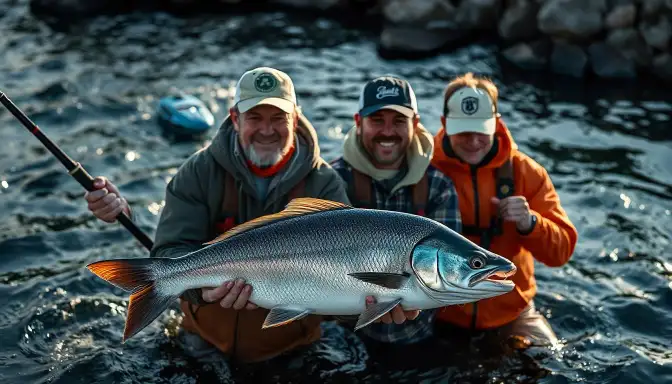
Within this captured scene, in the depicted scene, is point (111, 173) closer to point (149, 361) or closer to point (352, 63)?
point (149, 361)

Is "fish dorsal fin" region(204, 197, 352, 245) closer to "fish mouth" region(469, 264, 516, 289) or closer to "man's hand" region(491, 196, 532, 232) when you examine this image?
"fish mouth" region(469, 264, 516, 289)

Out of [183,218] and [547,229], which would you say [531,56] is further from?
[183,218]

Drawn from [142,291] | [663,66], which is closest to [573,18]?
[663,66]

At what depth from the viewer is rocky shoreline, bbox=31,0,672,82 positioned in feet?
50.3

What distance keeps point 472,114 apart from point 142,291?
3.24 m

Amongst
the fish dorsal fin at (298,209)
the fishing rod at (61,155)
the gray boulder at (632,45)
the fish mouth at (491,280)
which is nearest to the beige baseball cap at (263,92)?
the fish dorsal fin at (298,209)

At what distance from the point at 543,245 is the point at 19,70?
11.1 m

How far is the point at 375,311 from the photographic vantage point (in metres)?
5.55

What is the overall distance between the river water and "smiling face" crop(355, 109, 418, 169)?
189cm

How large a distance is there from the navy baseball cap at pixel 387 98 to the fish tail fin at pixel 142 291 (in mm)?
2271

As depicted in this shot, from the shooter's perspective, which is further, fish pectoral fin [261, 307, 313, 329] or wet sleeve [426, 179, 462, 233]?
wet sleeve [426, 179, 462, 233]

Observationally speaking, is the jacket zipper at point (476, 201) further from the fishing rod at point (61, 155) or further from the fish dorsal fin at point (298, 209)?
the fishing rod at point (61, 155)

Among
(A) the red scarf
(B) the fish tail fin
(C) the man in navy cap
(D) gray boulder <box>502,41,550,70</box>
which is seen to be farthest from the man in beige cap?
(D) gray boulder <box>502,41,550,70</box>

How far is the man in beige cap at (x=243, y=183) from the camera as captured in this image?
21.8 feet
